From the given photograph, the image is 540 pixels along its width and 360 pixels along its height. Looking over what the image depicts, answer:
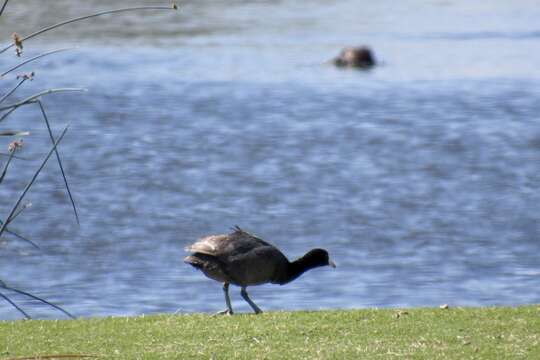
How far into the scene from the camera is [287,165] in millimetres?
21562

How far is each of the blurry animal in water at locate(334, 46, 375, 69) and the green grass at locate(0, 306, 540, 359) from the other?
21544 mm

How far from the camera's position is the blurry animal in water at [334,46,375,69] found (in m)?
31.3

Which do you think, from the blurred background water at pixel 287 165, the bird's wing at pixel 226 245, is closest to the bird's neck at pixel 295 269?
the bird's wing at pixel 226 245

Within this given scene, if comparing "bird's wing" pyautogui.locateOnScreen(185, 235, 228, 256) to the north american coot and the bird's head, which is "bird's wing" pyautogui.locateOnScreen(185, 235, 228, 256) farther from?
the bird's head

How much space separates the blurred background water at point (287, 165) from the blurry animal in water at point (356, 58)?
0.36 meters

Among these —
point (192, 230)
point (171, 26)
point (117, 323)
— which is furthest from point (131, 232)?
point (171, 26)

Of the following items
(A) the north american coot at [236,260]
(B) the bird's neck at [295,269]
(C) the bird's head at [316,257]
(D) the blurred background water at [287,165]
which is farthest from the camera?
(D) the blurred background water at [287,165]

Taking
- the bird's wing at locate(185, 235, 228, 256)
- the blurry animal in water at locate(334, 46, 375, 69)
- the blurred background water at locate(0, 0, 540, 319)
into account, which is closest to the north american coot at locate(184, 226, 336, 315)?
the bird's wing at locate(185, 235, 228, 256)

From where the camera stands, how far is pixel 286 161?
71.7 ft

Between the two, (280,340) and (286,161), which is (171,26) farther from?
(280,340)

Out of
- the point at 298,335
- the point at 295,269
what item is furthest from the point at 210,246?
the point at 298,335

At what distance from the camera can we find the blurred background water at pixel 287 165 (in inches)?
603

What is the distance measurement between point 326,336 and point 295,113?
55.6 ft

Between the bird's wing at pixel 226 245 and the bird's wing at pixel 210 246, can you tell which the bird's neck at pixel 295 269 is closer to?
the bird's wing at pixel 226 245
